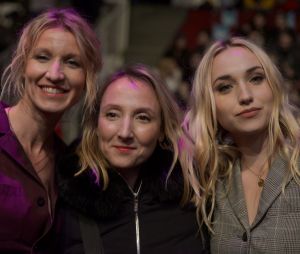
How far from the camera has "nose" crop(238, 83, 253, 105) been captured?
Result: 2.58 metres

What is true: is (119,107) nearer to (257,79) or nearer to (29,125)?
(29,125)

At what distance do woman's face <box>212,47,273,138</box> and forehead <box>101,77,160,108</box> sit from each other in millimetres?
355

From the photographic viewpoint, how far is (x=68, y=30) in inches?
108

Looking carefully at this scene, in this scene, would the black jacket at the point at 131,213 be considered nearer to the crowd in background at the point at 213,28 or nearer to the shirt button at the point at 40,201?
the shirt button at the point at 40,201

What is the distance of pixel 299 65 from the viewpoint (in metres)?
8.41

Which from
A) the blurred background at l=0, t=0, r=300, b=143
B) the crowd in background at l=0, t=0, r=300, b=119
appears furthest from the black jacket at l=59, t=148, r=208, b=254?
the blurred background at l=0, t=0, r=300, b=143

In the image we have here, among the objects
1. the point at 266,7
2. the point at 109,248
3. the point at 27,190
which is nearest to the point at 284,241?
the point at 109,248

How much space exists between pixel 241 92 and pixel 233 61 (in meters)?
0.21

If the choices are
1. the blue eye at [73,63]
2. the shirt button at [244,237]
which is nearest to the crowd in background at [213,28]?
the blue eye at [73,63]

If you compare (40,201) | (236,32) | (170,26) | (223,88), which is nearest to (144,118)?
(223,88)

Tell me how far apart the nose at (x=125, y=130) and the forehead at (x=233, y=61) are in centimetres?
54

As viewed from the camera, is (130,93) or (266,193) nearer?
(266,193)

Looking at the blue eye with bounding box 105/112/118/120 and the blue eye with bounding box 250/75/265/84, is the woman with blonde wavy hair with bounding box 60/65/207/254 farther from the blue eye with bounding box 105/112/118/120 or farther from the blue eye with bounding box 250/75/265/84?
the blue eye with bounding box 250/75/265/84

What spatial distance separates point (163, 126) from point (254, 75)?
58cm
